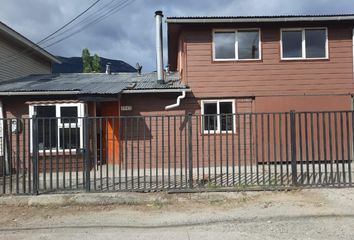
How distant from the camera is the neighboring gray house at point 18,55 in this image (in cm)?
1814

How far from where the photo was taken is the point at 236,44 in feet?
49.2

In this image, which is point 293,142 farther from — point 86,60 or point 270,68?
point 86,60

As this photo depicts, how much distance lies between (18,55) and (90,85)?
6.76m

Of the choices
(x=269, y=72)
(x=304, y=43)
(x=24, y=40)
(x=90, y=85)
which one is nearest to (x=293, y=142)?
(x=269, y=72)

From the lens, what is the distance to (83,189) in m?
9.41

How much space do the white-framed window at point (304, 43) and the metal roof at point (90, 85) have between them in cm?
376

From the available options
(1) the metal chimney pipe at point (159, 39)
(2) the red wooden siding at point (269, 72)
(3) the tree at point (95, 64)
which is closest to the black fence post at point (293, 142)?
(2) the red wooden siding at point (269, 72)

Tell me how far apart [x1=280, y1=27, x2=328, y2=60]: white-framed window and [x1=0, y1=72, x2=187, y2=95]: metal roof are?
12.3ft

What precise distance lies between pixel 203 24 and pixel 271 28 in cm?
229

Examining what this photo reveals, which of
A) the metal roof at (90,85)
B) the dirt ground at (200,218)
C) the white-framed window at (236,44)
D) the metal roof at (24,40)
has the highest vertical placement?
the metal roof at (24,40)

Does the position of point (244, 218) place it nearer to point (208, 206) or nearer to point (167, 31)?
point (208, 206)

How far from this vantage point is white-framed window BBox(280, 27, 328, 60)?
15.0 metres

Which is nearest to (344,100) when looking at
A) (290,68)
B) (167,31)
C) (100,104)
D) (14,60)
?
(290,68)

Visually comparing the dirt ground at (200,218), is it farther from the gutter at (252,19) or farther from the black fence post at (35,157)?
the gutter at (252,19)
